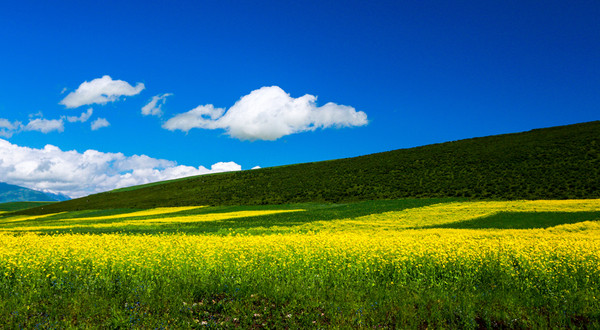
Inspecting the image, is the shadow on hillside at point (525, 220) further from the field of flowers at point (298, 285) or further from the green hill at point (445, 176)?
the green hill at point (445, 176)

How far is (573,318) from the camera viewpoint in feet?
22.5

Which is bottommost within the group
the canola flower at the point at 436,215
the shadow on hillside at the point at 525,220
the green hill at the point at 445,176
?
the shadow on hillside at the point at 525,220

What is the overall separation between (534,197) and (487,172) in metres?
13.3

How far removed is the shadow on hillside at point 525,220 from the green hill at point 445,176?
59.5ft

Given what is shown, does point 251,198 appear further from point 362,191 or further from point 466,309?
point 466,309

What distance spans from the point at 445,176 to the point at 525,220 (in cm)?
3373

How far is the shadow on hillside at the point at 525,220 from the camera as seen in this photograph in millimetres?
25047

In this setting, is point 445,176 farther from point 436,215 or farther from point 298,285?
point 298,285

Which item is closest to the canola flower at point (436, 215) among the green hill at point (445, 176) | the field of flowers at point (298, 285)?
the green hill at point (445, 176)

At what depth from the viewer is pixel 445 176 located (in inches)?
2343

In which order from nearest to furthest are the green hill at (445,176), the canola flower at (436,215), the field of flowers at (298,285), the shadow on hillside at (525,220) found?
1. the field of flowers at (298,285)
2. the shadow on hillside at (525,220)
3. the canola flower at (436,215)
4. the green hill at (445,176)

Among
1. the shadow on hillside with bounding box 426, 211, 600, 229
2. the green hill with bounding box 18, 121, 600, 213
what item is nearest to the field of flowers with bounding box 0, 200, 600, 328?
the shadow on hillside with bounding box 426, 211, 600, 229

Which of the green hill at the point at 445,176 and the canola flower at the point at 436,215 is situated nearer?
the canola flower at the point at 436,215

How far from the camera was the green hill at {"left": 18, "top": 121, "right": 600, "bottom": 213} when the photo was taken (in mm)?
49344
